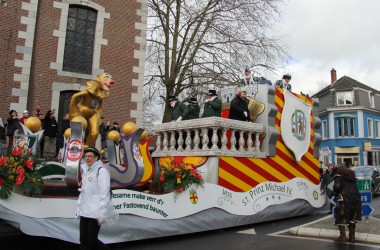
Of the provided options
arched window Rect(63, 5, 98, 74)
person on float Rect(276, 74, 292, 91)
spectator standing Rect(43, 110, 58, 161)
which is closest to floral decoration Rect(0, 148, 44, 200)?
spectator standing Rect(43, 110, 58, 161)

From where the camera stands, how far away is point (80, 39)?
48.4ft

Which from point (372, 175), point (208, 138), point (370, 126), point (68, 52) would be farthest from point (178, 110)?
point (370, 126)

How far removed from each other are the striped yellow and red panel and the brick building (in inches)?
327

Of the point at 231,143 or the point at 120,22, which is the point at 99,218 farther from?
the point at 120,22

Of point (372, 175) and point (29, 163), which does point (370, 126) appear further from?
point (29, 163)

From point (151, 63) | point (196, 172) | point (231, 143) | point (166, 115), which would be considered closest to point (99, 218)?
point (196, 172)

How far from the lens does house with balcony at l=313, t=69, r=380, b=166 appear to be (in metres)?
39.8

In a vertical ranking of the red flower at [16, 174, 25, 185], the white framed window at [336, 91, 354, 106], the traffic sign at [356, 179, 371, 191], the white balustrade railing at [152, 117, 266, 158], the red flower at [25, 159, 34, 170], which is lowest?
the red flower at [16, 174, 25, 185]

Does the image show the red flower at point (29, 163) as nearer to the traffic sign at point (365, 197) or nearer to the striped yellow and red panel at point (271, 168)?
the striped yellow and red panel at point (271, 168)

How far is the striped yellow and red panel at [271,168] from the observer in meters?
6.94

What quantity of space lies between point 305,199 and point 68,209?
5.76 m

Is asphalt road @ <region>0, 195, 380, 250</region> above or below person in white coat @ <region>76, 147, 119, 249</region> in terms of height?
below

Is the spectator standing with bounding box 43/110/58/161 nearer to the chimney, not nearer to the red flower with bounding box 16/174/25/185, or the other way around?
the red flower with bounding box 16/174/25/185

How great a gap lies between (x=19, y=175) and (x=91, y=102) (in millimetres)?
1965
